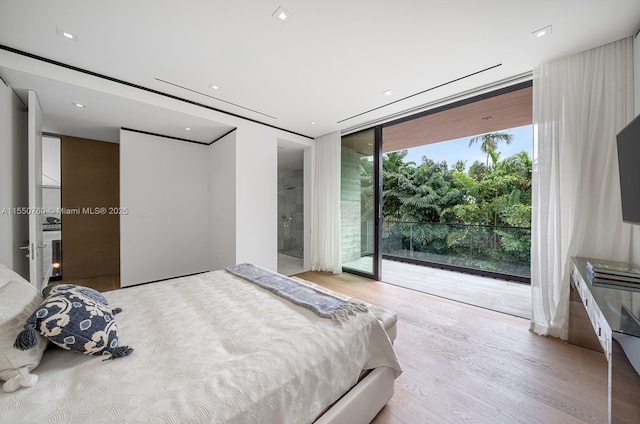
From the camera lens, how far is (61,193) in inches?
157

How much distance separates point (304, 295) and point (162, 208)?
3.57 meters

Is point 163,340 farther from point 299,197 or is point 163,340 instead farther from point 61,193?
point 299,197

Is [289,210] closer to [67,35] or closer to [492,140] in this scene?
[67,35]

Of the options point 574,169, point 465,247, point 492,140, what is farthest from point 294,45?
point 492,140

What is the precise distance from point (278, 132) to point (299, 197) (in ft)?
7.65

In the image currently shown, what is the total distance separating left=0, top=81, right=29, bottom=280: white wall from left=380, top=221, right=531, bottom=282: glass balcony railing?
5.05 metres

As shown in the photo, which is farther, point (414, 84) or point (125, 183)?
point (125, 183)

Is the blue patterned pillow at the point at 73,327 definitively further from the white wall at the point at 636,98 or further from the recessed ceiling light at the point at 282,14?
the white wall at the point at 636,98

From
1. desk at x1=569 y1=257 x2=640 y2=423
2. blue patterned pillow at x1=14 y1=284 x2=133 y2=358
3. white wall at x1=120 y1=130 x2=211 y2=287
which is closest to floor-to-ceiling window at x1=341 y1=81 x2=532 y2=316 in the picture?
desk at x1=569 y1=257 x2=640 y2=423

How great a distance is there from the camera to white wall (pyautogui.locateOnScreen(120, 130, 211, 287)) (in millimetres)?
3857

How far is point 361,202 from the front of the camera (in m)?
4.54

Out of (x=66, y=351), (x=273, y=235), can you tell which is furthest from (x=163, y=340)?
(x=273, y=235)

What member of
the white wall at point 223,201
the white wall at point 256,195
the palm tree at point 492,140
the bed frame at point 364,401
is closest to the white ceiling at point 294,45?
the white wall at point 256,195

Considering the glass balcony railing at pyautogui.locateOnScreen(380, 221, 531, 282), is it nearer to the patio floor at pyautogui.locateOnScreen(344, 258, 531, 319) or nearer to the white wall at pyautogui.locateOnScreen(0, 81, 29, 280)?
the patio floor at pyautogui.locateOnScreen(344, 258, 531, 319)
